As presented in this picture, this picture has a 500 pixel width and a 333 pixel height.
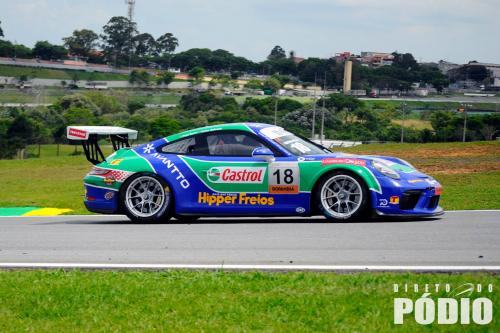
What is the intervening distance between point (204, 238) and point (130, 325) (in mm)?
3549

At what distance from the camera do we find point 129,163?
11914mm

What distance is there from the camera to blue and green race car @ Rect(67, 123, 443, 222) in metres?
11.0

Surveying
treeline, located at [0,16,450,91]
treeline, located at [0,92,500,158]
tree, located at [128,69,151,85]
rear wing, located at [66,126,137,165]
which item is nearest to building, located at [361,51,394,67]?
treeline, located at [0,16,450,91]

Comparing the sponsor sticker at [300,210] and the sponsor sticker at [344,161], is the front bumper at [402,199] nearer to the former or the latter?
the sponsor sticker at [344,161]

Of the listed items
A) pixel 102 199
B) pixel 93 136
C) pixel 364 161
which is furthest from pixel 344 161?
pixel 93 136

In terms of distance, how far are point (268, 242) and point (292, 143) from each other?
276cm

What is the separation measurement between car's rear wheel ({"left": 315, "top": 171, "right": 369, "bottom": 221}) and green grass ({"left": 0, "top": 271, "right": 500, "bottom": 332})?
356cm

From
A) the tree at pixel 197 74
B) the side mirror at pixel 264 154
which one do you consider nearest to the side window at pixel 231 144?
the side mirror at pixel 264 154

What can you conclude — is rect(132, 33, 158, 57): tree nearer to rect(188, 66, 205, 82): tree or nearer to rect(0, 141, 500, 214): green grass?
rect(188, 66, 205, 82): tree

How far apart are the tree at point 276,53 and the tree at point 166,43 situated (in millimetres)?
22841

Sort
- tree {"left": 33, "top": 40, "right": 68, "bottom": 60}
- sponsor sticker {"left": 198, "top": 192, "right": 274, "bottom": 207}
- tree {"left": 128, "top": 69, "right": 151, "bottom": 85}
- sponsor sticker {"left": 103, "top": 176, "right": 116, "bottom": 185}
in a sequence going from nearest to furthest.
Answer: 1. sponsor sticker {"left": 198, "top": 192, "right": 274, "bottom": 207}
2. sponsor sticker {"left": 103, "top": 176, "right": 116, "bottom": 185}
3. tree {"left": 128, "top": 69, "right": 151, "bottom": 85}
4. tree {"left": 33, "top": 40, "right": 68, "bottom": 60}

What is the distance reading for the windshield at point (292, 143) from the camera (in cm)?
1162

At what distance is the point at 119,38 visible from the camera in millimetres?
124438

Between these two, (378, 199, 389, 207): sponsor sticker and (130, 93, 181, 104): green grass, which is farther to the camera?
(130, 93, 181, 104): green grass
